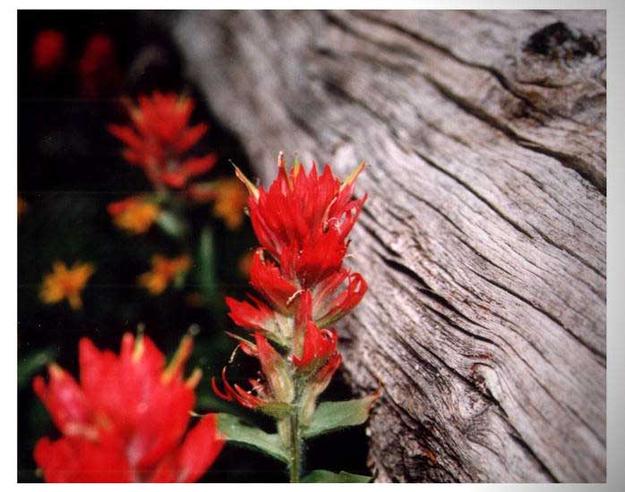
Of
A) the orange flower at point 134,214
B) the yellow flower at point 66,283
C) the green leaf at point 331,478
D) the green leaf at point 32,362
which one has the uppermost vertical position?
the orange flower at point 134,214

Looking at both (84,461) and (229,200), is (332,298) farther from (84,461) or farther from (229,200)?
(229,200)

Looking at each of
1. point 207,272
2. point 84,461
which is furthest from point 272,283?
point 207,272

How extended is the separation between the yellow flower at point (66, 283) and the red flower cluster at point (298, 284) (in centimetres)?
66

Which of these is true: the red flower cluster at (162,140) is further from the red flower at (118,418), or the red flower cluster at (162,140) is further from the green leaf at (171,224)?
the red flower at (118,418)

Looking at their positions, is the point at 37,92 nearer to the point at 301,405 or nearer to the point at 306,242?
the point at 306,242

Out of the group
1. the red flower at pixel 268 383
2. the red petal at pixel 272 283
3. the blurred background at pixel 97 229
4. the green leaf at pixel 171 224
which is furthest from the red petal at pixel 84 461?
the green leaf at pixel 171 224

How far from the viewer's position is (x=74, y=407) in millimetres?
932

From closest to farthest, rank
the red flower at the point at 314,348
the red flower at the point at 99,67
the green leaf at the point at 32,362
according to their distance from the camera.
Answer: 1. the red flower at the point at 314,348
2. the green leaf at the point at 32,362
3. the red flower at the point at 99,67

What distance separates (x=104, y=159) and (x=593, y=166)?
1.21 meters

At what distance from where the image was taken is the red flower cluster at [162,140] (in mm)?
1736

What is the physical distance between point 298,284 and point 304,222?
11 centimetres

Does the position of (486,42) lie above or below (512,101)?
above

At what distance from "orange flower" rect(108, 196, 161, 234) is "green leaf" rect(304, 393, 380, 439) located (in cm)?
80
